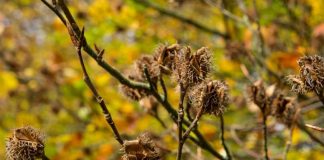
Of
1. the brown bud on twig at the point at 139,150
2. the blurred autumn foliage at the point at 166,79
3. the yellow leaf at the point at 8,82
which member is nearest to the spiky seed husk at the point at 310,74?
the brown bud on twig at the point at 139,150

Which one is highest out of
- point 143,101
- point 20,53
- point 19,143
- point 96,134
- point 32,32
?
point 32,32

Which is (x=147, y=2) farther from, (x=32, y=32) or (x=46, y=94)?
(x=32, y=32)

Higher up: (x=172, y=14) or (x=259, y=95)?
(x=172, y=14)

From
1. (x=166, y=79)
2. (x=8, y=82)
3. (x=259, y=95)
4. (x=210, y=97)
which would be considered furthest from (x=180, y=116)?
(x=8, y=82)

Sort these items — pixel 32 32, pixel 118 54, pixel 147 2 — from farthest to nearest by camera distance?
pixel 32 32
pixel 118 54
pixel 147 2

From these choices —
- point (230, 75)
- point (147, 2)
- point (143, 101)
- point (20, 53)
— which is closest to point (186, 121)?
point (143, 101)

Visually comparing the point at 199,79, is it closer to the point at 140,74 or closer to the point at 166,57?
the point at 166,57
